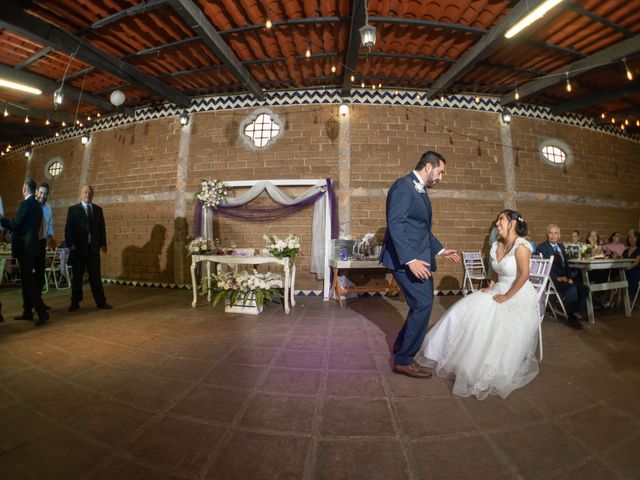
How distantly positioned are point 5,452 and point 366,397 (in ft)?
7.19

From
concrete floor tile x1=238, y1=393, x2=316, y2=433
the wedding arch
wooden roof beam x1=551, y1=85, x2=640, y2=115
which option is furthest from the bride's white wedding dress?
wooden roof beam x1=551, y1=85, x2=640, y2=115

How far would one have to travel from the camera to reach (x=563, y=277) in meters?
4.11

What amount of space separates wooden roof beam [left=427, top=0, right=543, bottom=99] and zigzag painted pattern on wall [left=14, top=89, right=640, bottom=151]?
635mm

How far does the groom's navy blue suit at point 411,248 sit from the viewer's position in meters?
2.27

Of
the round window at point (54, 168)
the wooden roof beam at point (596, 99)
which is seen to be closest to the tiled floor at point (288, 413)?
the wooden roof beam at point (596, 99)

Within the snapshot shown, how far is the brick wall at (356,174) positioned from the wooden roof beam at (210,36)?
1137 millimetres

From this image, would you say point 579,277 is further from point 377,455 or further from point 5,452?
point 5,452

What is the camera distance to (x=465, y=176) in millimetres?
6328

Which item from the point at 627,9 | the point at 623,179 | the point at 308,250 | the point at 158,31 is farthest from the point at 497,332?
the point at 623,179

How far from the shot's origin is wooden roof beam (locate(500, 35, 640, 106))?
4.52 metres

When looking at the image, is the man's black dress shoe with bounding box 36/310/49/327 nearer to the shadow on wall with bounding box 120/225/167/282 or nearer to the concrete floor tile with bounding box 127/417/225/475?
the shadow on wall with bounding box 120/225/167/282

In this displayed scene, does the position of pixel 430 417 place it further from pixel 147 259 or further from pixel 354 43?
pixel 147 259

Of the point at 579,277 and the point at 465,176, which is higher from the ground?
the point at 465,176

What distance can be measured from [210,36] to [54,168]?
8061 mm
